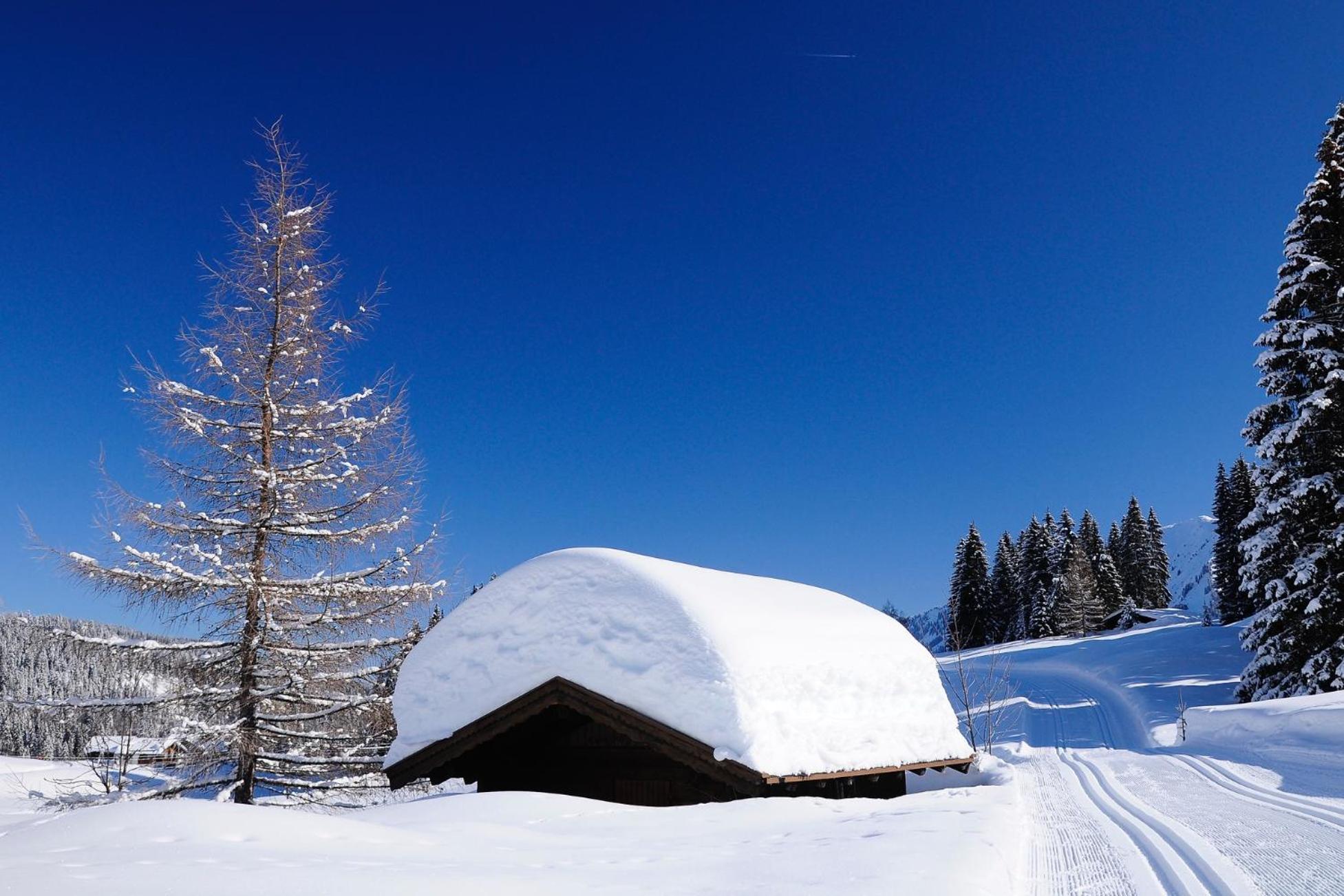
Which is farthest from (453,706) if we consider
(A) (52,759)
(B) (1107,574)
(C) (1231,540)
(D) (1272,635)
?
(B) (1107,574)

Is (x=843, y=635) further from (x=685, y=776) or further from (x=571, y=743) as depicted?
(x=571, y=743)

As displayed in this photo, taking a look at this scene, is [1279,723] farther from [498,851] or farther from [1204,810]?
[498,851]

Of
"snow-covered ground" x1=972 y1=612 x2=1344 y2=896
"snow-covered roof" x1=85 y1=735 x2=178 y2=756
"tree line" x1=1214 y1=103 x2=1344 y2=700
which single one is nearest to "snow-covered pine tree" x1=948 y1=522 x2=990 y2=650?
"tree line" x1=1214 y1=103 x2=1344 y2=700

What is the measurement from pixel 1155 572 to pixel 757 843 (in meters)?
78.6

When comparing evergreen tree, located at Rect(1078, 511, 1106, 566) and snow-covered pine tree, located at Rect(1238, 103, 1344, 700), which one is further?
evergreen tree, located at Rect(1078, 511, 1106, 566)

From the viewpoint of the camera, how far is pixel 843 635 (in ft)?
31.9

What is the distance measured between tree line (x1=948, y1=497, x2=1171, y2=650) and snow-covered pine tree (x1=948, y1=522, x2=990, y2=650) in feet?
0.19

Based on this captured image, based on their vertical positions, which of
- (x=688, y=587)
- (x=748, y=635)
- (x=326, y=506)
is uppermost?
(x=326, y=506)

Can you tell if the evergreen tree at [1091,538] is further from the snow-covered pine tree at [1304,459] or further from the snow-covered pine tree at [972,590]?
the snow-covered pine tree at [1304,459]

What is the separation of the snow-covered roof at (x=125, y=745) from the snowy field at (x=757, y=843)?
6742mm

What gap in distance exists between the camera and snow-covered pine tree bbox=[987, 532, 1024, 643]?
65688 millimetres

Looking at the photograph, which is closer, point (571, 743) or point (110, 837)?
point (110, 837)

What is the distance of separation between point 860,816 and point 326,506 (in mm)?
9792

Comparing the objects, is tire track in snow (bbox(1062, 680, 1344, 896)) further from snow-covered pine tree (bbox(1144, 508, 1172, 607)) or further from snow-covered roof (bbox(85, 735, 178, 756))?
snow-covered pine tree (bbox(1144, 508, 1172, 607))
